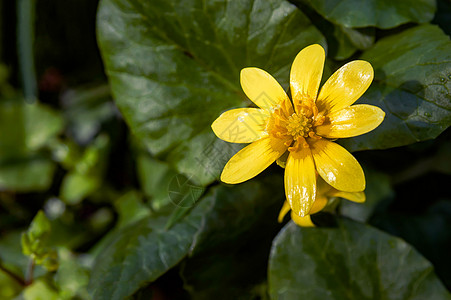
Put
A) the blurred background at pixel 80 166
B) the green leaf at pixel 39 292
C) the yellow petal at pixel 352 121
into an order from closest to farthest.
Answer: the yellow petal at pixel 352 121, the green leaf at pixel 39 292, the blurred background at pixel 80 166

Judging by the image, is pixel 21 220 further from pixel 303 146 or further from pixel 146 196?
pixel 303 146

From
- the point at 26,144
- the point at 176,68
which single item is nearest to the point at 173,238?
the point at 176,68

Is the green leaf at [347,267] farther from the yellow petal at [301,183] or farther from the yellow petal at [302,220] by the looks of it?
the yellow petal at [301,183]

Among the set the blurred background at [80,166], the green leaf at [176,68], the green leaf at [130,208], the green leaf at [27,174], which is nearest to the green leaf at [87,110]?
the blurred background at [80,166]

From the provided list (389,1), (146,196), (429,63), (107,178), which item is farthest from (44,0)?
(429,63)

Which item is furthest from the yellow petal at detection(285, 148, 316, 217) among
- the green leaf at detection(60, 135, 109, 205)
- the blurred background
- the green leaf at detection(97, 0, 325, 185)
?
the green leaf at detection(60, 135, 109, 205)
